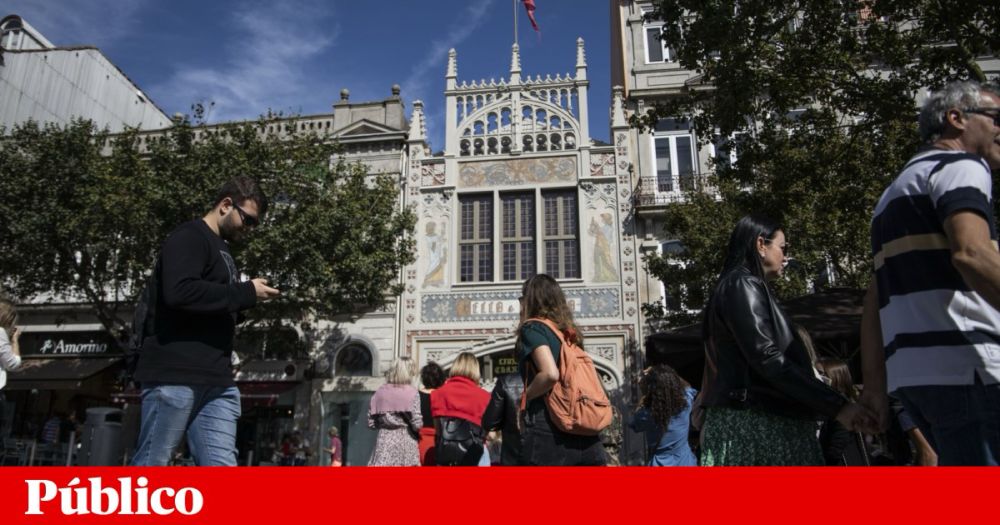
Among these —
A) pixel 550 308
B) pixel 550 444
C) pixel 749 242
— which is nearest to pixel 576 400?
pixel 550 444

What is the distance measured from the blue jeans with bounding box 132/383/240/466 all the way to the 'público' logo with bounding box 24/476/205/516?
0.78 metres

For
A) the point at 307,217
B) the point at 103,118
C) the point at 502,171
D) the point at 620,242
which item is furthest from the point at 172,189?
the point at 103,118

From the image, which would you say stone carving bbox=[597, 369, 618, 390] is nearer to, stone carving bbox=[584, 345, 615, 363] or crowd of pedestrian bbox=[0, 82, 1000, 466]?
stone carving bbox=[584, 345, 615, 363]

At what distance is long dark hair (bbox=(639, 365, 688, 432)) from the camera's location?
585 centimetres

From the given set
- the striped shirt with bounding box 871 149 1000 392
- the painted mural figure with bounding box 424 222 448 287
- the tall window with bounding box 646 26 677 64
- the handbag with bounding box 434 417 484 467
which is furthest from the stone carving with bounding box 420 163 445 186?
the striped shirt with bounding box 871 149 1000 392

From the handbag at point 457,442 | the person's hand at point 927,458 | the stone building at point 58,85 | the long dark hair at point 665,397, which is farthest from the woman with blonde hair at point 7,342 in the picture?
the stone building at point 58,85

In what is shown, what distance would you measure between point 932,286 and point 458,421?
13.3 ft

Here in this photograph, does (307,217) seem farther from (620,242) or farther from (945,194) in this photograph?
(945,194)

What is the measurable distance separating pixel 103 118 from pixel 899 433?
28579 millimetres

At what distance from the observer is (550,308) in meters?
3.90

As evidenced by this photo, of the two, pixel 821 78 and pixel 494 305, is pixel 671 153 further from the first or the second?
pixel 821 78

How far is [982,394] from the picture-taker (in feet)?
6.47

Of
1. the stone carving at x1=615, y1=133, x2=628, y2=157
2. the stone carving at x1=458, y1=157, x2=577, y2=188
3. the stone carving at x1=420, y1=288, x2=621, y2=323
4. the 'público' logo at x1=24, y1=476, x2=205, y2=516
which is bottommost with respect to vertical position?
the 'público' logo at x1=24, y1=476, x2=205, y2=516

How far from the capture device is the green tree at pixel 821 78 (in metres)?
9.05
